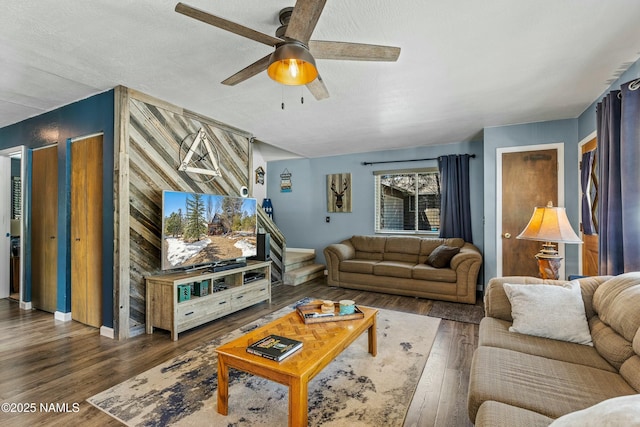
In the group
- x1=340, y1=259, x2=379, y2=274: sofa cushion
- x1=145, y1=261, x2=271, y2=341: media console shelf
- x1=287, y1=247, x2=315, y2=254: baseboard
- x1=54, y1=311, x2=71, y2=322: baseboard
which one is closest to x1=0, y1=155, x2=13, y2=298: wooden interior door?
x1=54, y1=311, x2=71, y2=322: baseboard

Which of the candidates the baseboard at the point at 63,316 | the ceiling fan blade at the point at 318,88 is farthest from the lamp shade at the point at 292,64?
the baseboard at the point at 63,316

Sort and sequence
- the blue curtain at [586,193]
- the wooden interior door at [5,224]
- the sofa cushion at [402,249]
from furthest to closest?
the sofa cushion at [402,249]
the wooden interior door at [5,224]
the blue curtain at [586,193]

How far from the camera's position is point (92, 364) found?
246 centimetres

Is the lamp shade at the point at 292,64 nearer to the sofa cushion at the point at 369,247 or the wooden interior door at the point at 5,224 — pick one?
the sofa cushion at the point at 369,247

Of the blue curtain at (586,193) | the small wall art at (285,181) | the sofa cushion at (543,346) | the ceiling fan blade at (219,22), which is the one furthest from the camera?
the small wall art at (285,181)

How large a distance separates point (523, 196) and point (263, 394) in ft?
13.3

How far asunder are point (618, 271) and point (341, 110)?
9.69ft

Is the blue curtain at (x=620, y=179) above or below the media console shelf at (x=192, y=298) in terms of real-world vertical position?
above

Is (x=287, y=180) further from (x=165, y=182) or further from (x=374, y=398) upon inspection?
(x=374, y=398)

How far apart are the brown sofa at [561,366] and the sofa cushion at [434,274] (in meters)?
2.19

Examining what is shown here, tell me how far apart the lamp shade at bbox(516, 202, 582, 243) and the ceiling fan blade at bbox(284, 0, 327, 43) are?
2465mm

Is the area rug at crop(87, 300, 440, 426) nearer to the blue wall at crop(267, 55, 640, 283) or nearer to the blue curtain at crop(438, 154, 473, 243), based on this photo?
the blue wall at crop(267, 55, 640, 283)

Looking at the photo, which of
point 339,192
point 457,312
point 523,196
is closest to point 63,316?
point 339,192

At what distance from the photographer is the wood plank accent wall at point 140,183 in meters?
2.97
